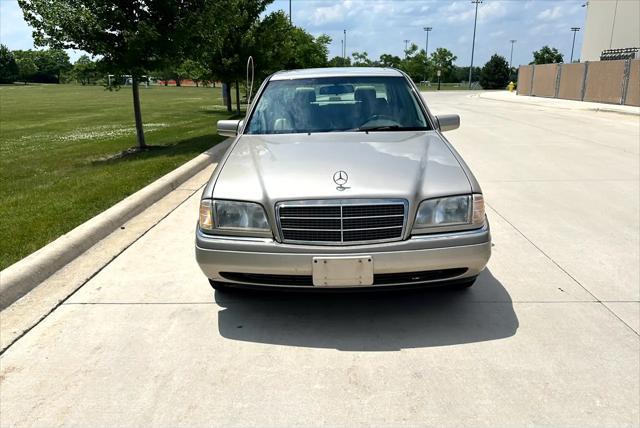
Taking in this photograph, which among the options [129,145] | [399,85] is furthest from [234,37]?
[399,85]

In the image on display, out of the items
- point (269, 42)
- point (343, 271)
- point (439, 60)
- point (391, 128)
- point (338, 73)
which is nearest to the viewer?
point (343, 271)

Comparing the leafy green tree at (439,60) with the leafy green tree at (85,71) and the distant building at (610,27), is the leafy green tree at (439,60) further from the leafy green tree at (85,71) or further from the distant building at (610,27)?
the leafy green tree at (85,71)

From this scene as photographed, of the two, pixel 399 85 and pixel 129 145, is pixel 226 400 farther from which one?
pixel 129 145

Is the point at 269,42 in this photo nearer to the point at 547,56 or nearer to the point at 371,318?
the point at 371,318

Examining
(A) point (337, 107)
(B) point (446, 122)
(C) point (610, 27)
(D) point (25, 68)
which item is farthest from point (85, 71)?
(D) point (25, 68)

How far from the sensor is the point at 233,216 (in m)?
3.32

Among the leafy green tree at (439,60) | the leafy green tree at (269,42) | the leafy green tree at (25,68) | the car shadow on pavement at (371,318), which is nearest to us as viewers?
the car shadow on pavement at (371,318)

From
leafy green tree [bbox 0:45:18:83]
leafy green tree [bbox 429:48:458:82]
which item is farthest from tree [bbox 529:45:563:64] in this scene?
leafy green tree [bbox 0:45:18:83]

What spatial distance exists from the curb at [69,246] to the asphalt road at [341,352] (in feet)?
1.29

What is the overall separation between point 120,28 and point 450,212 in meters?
9.99

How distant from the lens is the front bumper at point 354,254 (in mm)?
3148

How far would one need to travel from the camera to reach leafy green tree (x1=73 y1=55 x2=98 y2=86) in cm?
1191

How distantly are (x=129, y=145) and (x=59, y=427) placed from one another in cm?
1103

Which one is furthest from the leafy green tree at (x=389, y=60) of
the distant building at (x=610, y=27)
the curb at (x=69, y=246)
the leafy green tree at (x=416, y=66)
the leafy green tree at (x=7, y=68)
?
the curb at (x=69, y=246)
